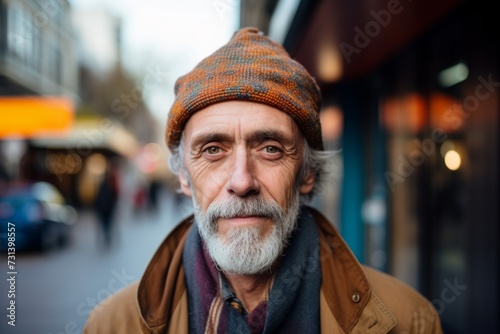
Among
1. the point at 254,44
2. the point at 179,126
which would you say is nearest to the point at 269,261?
the point at 179,126

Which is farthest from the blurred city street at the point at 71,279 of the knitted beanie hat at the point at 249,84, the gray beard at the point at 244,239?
the knitted beanie hat at the point at 249,84

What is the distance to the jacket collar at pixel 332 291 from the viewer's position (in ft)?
6.01

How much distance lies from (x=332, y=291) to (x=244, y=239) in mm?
442

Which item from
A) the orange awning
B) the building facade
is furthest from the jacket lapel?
the orange awning

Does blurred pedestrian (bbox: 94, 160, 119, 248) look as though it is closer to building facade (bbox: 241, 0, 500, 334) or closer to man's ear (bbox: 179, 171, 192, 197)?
building facade (bbox: 241, 0, 500, 334)

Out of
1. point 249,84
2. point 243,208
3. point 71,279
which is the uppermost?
point 249,84

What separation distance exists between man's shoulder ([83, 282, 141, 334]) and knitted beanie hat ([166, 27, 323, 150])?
28.7 inches

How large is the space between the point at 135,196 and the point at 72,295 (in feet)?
54.6

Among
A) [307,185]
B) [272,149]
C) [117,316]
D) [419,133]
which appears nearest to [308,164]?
[307,185]

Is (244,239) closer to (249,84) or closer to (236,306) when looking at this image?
(236,306)

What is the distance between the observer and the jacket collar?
1.83m

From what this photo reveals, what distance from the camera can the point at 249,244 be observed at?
6.01ft

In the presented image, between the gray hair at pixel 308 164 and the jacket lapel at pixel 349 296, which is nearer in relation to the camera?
the jacket lapel at pixel 349 296

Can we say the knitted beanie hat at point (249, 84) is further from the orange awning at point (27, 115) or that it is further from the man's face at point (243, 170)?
the orange awning at point (27, 115)
